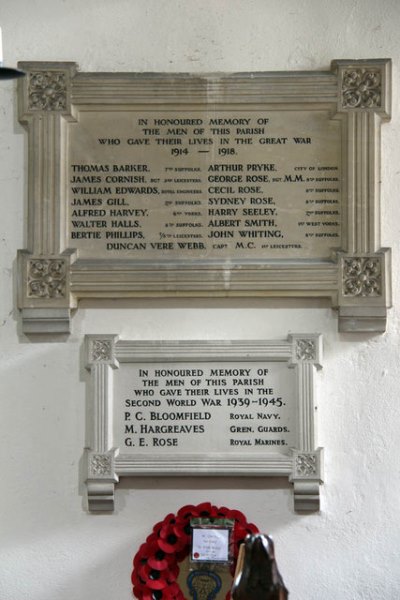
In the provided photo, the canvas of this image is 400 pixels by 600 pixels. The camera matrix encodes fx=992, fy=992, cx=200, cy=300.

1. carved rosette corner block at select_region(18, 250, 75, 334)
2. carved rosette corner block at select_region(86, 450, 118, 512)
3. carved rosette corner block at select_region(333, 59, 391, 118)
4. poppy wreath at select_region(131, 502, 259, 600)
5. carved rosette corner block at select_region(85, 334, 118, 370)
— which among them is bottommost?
poppy wreath at select_region(131, 502, 259, 600)

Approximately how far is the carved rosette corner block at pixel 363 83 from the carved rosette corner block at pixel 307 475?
1622 mm


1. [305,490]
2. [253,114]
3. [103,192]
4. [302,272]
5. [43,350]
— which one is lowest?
[305,490]

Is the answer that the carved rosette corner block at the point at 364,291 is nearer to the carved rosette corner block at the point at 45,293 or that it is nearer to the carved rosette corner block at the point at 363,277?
the carved rosette corner block at the point at 363,277

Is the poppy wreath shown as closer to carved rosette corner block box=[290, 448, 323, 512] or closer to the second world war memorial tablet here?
carved rosette corner block box=[290, 448, 323, 512]

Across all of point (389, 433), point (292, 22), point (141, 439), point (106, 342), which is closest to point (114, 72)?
point (292, 22)

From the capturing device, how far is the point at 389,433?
15.1ft

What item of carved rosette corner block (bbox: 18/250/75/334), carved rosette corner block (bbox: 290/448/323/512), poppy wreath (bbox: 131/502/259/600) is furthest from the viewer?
carved rosette corner block (bbox: 18/250/75/334)

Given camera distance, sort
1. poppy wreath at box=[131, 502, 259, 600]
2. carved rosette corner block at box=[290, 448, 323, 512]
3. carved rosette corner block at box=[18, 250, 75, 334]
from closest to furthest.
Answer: poppy wreath at box=[131, 502, 259, 600] < carved rosette corner block at box=[290, 448, 323, 512] < carved rosette corner block at box=[18, 250, 75, 334]

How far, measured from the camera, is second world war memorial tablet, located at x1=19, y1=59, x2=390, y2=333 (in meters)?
4.63

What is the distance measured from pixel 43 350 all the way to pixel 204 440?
0.86 metres

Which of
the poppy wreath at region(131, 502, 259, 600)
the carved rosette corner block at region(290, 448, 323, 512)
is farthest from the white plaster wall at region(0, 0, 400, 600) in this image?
the poppy wreath at region(131, 502, 259, 600)

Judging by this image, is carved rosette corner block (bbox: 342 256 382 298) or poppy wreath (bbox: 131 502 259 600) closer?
poppy wreath (bbox: 131 502 259 600)

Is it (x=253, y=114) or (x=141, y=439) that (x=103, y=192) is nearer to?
(x=253, y=114)

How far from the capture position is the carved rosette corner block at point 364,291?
459 cm
